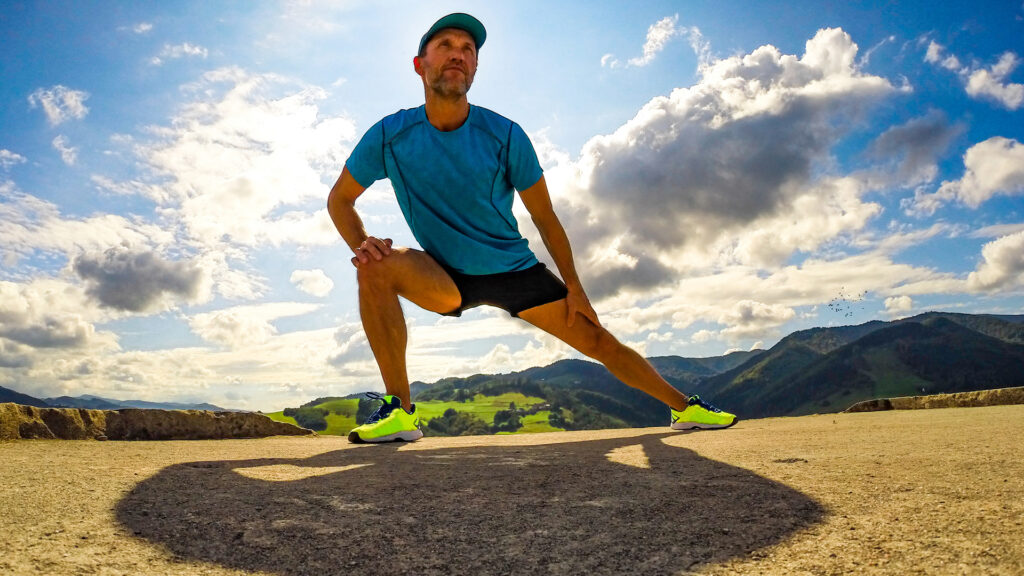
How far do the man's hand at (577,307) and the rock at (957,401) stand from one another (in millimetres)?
→ 5029

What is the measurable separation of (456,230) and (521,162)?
0.80m

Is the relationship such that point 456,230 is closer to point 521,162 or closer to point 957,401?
point 521,162

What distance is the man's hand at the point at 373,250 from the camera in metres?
4.45

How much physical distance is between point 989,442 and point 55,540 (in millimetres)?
4055

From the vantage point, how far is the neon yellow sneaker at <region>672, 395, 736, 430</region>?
17.0ft

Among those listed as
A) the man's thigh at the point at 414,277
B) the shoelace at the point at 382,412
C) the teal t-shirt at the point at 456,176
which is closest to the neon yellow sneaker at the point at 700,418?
the teal t-shirt at the point at 456,176

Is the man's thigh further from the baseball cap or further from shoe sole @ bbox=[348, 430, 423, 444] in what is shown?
the baseball cap

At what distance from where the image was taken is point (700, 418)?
5199 millimetres

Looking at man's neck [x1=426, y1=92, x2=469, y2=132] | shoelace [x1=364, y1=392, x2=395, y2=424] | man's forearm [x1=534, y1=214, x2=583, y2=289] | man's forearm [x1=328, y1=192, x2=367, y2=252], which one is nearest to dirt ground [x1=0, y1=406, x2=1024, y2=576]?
shoelace [x1=364, y1=392, x2=395, y2=424]

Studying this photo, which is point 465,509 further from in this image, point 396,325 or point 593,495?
point 396,325

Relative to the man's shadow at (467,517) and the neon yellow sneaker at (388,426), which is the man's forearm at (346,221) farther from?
the man's shadow at (467,517)

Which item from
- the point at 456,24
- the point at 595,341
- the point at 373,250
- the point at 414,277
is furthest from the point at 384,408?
the point at 456,24

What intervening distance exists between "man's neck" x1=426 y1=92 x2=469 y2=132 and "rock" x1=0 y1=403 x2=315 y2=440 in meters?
3.58

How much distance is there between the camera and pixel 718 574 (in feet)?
4.44
